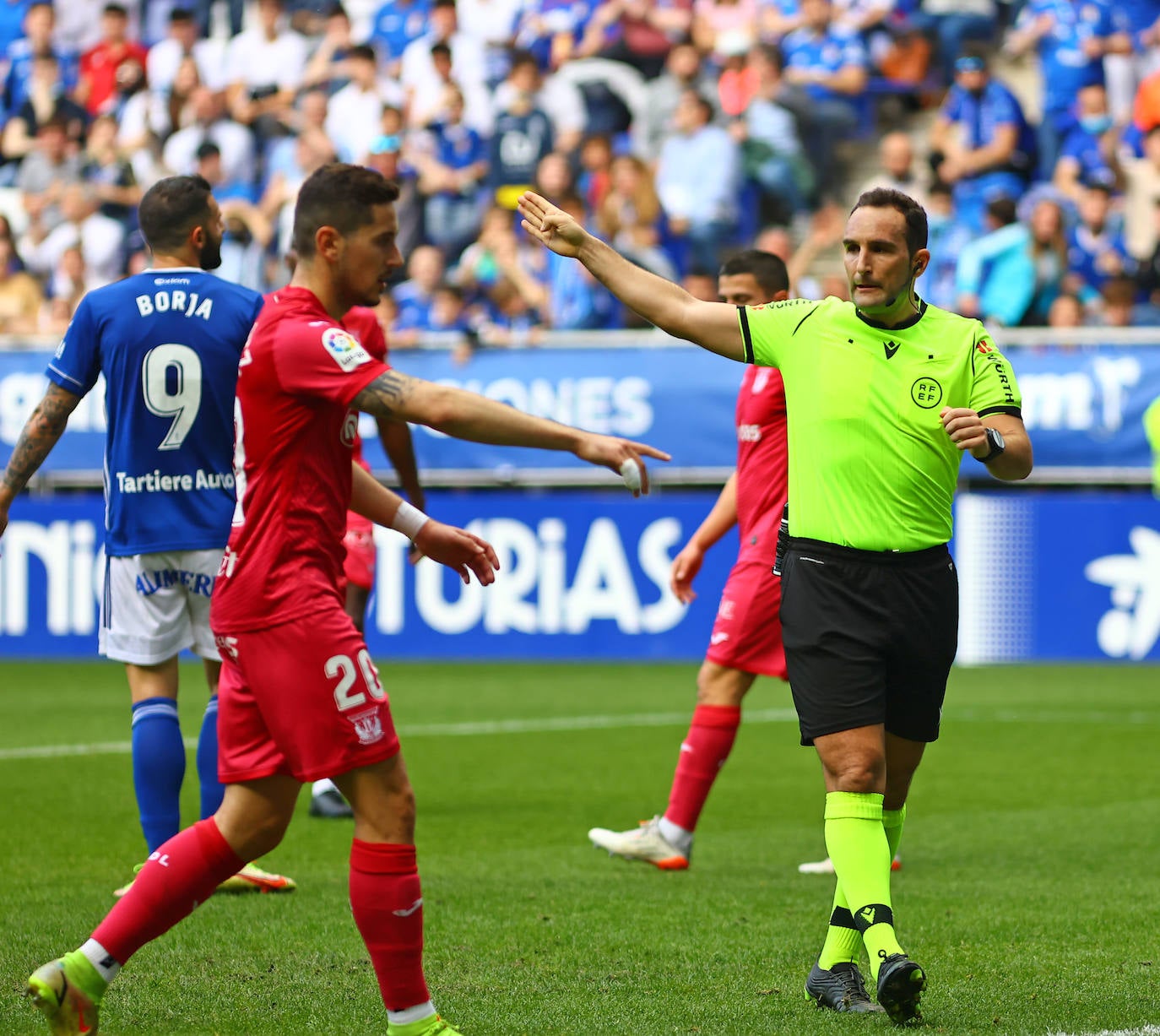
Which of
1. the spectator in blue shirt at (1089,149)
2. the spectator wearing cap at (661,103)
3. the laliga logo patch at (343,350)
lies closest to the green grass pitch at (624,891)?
the laliga logo patch at (343,350)

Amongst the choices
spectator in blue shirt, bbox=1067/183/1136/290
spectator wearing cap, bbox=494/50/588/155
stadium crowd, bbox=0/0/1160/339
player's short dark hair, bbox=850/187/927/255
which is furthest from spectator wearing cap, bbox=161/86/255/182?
player's short dark hair, bbox=850/187/927/255

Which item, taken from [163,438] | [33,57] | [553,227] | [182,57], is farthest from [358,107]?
[553,227]

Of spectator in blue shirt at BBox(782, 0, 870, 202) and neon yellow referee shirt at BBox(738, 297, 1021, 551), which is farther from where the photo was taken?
spectator in blue shirt at BBox(782, 0, 870, 202)

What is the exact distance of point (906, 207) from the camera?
516 cm

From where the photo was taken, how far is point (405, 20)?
21.6 metres

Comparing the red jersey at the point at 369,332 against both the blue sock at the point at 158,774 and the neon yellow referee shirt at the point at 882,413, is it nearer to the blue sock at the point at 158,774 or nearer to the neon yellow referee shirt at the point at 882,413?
the blue sock at the point at 158,774

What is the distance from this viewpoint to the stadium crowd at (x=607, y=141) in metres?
17.4

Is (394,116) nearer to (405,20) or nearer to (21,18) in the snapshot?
(405,20)

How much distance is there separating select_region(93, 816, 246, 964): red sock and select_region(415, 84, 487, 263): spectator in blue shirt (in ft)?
48.8

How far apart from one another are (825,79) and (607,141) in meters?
2.41

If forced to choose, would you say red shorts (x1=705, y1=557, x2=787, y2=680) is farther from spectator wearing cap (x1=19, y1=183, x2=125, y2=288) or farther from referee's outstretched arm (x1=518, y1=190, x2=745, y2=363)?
spectator wearing cap (x1=19, y1=183, x2=125, y2=288)

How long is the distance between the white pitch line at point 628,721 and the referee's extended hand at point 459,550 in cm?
675

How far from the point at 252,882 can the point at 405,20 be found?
16483 mm

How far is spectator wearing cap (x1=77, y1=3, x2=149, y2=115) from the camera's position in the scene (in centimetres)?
2198
